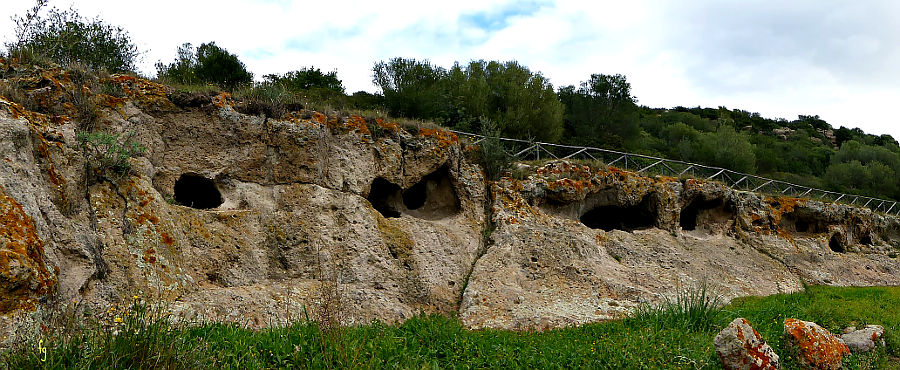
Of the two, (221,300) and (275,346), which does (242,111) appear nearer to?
(221,300)

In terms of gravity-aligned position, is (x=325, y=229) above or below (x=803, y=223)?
above

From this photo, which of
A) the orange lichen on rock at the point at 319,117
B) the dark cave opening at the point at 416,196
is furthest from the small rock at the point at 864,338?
the orange lichen on rock at the point at 319,117

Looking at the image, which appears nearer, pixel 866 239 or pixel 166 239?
pixel 166 239

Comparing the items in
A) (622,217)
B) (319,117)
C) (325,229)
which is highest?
(319,117)

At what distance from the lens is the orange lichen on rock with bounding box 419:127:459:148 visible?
45.9 feet

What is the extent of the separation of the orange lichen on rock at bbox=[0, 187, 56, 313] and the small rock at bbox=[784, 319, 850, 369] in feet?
30.7

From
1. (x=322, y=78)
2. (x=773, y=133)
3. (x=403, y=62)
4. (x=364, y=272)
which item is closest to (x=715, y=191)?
(x=364, y=272)

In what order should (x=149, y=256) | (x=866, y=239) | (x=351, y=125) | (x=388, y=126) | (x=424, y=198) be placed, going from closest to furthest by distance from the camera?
1. (x=149, y=256)
2. (x=351, y=125)
3. (x=388, y=126)
4. (x=424, y=198)
5. (x=866, y=239)

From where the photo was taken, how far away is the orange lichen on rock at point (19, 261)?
5277 millimetres

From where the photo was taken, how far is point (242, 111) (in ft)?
39.2

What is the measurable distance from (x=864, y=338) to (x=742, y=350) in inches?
140

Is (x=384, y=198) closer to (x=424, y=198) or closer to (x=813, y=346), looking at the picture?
(x=424, y=198)

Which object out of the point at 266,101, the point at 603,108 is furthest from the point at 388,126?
the point at 603,108

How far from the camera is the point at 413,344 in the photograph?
284 inches
